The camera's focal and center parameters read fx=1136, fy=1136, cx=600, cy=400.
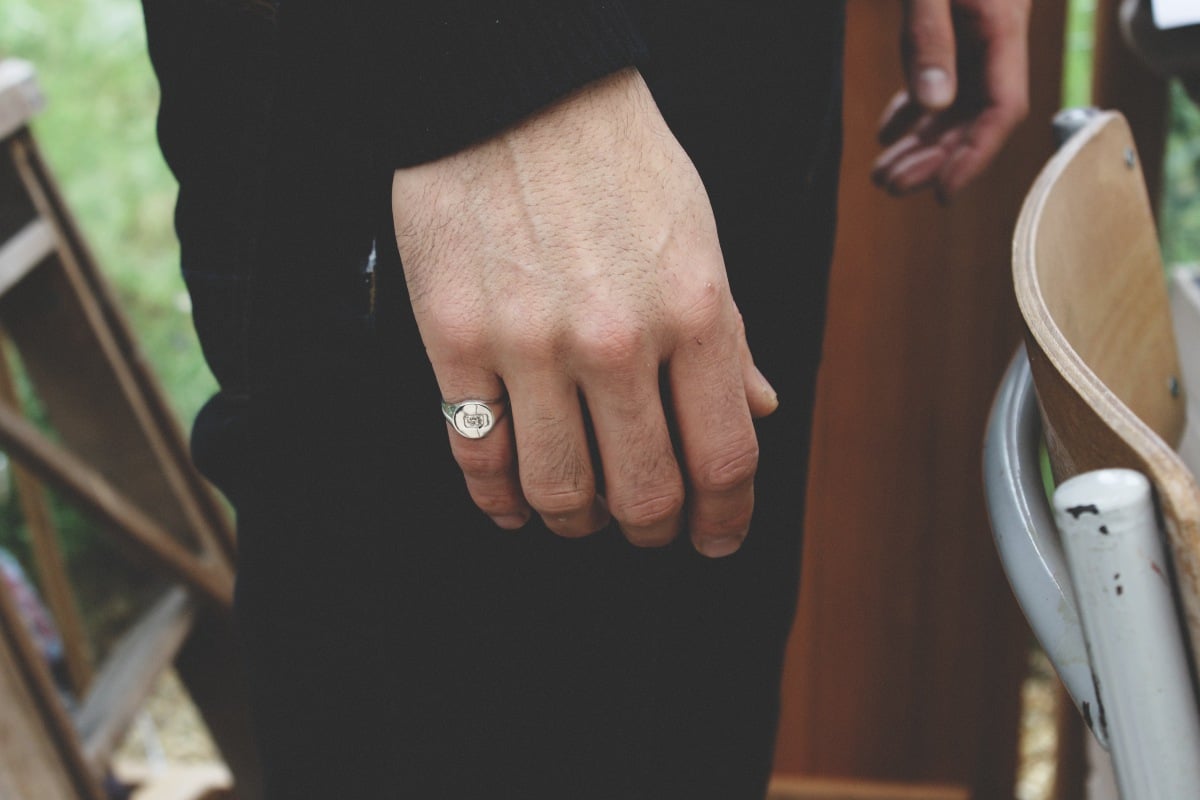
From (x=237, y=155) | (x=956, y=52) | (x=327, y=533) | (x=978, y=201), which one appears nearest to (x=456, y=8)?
(x=237, y=155)

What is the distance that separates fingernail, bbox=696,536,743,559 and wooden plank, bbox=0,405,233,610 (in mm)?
1128

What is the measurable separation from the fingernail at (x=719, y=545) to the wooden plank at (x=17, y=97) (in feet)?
4.20

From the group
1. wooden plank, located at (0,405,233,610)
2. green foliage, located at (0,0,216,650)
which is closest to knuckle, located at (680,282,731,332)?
wooden plank, located at (0,405,233,610)

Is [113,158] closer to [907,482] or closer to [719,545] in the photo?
[907,482]

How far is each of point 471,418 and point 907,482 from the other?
124cm

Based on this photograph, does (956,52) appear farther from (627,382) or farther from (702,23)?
(627,382)

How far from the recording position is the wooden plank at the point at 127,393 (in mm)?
1601

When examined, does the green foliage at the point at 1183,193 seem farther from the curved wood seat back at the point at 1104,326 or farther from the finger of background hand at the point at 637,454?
the finger of background hand at the point at 637,454

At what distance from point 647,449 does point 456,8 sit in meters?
0.21

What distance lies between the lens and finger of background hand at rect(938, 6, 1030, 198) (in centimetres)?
91

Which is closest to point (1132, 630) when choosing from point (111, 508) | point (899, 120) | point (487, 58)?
point (487, 58)

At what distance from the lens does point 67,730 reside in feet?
4.52

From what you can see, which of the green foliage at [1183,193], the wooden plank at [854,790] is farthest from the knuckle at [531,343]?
the green foliage at [1183,193]

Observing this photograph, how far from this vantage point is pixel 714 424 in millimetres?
515
